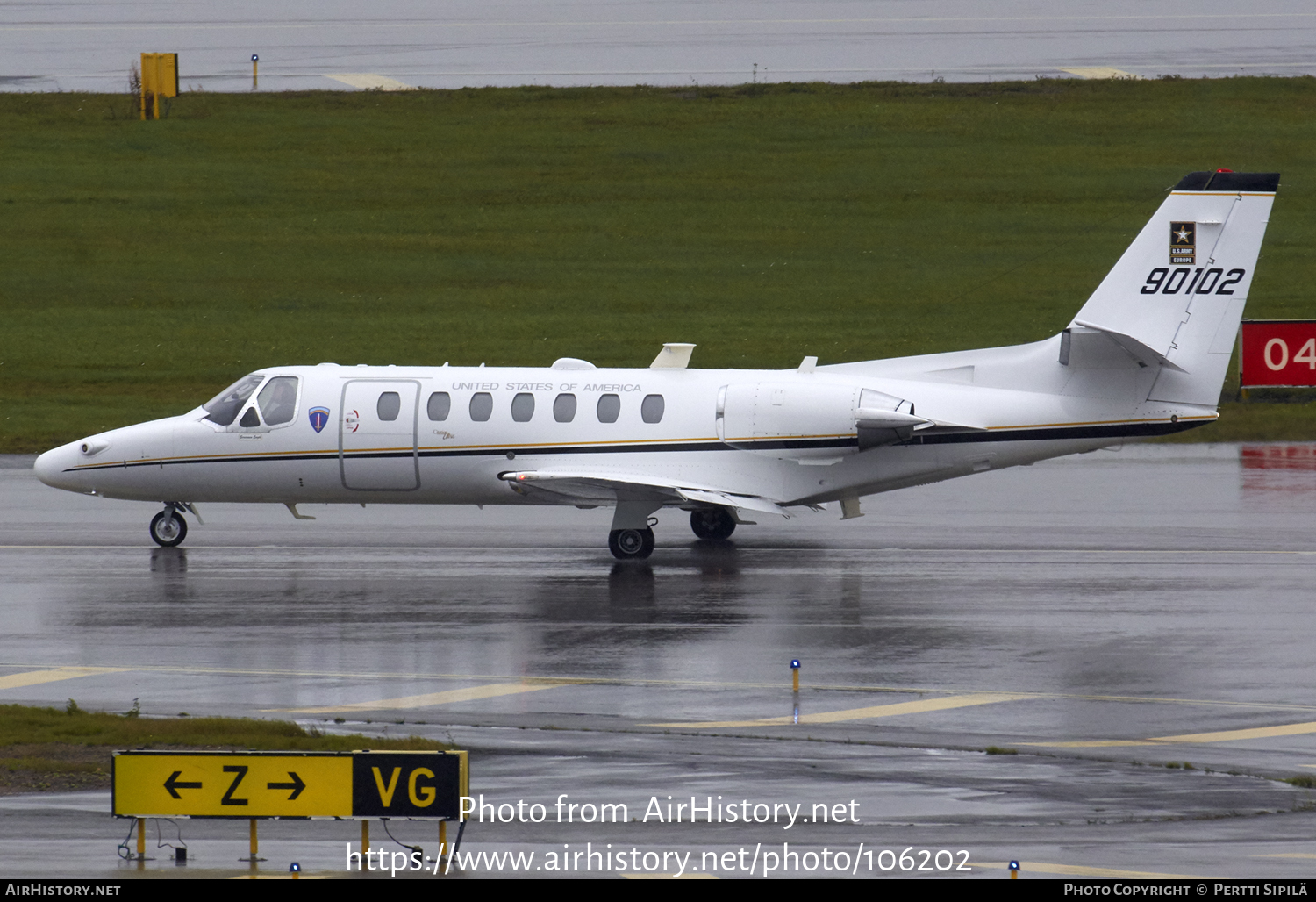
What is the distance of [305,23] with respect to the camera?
75.5 m

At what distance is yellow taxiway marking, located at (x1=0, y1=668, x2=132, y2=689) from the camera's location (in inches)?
731

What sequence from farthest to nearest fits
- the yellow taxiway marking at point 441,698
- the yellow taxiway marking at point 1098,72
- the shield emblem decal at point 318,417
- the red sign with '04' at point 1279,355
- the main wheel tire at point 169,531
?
the yellow taxiway marking at point 1098,72
the red sign with '04' at point 1279,355
the main wheel tire at point 169,531
the shield emblem decal at point 318,417
the yellow taxiway marking at point 441,698

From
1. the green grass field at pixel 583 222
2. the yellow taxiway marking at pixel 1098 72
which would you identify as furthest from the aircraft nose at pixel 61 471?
the yellow taxiway marking at pixel 1098 72

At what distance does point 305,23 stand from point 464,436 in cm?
5359

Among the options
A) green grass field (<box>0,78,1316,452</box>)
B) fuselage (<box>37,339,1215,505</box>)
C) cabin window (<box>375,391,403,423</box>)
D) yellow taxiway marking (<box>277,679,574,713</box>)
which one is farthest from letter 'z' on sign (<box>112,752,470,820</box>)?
green grass field (<box>0,78,1316,452</box>)

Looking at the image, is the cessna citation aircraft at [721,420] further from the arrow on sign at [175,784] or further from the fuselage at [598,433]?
the arrow on sign at [175,784]

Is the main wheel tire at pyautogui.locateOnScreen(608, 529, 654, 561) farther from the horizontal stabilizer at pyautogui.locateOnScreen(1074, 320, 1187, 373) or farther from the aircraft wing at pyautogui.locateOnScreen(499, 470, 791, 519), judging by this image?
the horizontal stabilizer at pyautogui.locateOnScreen(1074, 320, 1187, 373)

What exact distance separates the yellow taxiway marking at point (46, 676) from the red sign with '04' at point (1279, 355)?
27106 mm

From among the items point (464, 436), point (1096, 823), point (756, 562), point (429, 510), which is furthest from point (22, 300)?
point (1096, 823)

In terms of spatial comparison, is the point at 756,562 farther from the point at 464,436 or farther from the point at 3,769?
the point at 3,769

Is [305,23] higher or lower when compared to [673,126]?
higher

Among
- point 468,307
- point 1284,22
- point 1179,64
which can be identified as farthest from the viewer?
point 1284,22

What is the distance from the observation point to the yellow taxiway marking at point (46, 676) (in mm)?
18578

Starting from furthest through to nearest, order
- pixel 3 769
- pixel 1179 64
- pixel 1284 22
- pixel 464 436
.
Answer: pixel 1284 22 < pixel 1179 64 < pixel 464 436 < pixel 3 769
